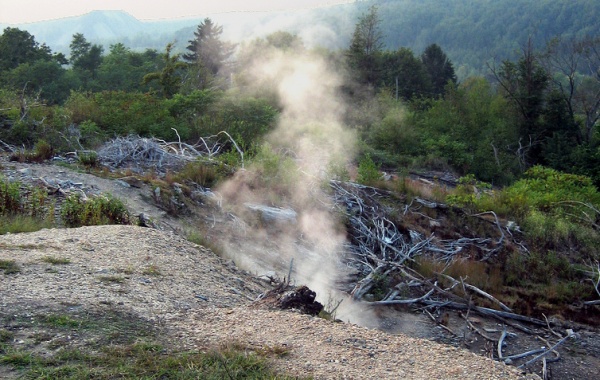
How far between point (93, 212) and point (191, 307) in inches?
101

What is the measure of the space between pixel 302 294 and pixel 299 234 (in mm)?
3738

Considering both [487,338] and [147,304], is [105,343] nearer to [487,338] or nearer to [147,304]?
[147,304]

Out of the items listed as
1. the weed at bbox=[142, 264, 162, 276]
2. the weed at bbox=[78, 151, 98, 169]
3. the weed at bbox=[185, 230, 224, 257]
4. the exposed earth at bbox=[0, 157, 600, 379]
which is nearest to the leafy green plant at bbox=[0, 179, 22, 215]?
the exposed earth at bbox=[0, 157, 600, 379]

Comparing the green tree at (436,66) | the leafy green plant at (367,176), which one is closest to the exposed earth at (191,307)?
the leafy green plant at (367,176)

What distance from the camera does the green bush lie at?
5.81 metres

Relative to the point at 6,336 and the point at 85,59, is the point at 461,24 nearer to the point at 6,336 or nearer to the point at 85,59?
the point at 85,59

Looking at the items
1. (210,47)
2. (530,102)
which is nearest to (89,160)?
(530,102)

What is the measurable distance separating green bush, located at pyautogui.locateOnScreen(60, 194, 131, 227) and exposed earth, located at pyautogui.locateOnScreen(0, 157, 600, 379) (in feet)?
1.98

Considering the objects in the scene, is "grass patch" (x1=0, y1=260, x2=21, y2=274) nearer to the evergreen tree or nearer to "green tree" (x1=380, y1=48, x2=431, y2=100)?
Result: "green tree" (x1=380, y1=48, x2=431, y2=100)

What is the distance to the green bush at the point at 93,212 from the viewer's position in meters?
5.81

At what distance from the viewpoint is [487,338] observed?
623 centimetres

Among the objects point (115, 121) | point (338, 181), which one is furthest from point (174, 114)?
point (338, 181)

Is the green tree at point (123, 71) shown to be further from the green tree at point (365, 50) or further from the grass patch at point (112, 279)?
the grass patch at point (112, 279)

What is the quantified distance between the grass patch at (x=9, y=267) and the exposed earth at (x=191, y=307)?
0.18 feet
